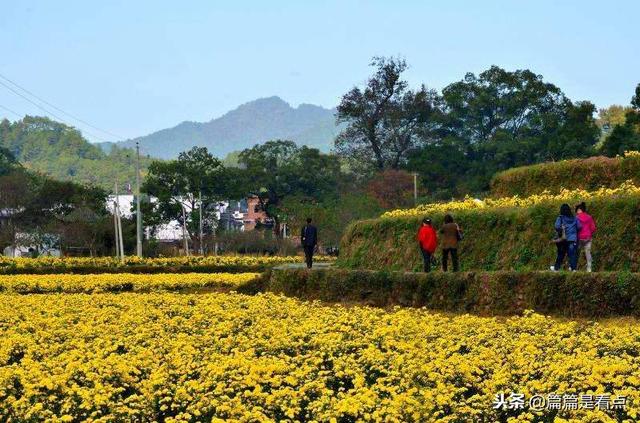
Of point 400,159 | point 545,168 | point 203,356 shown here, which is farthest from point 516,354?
point 400,159

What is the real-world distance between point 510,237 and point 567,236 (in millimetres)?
2563

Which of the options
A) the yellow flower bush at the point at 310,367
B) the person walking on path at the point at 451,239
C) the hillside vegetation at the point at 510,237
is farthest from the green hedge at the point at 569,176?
the yellow flower bush at the point at 310,367

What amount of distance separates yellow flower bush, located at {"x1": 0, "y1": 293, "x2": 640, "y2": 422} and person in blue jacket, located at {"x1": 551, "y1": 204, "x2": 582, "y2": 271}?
2.55 metres

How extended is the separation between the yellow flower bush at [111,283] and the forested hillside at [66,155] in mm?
117238

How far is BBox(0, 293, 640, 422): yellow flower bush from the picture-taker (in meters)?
10.4

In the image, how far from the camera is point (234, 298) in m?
22.8

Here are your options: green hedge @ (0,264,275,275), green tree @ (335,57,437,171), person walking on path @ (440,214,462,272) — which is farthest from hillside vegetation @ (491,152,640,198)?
green tree @ (335,57,437,171)

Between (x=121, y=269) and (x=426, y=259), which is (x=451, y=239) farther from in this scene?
(x=121, y=269)

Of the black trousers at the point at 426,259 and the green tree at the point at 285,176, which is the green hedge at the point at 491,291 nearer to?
the black trousers at the point at 426,259

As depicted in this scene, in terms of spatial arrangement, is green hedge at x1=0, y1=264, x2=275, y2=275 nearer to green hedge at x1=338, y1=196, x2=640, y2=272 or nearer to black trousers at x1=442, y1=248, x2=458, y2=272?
green hedge at x1=338, y1=196, x2=640, y2=272

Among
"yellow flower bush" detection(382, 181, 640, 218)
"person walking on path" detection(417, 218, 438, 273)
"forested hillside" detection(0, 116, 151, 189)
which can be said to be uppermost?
"forested hillside" detection(0, 116, 151, 189)

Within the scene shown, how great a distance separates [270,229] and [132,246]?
18.3m

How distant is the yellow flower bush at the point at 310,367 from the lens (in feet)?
34.0

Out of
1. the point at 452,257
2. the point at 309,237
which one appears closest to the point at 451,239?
the point at 452,257
